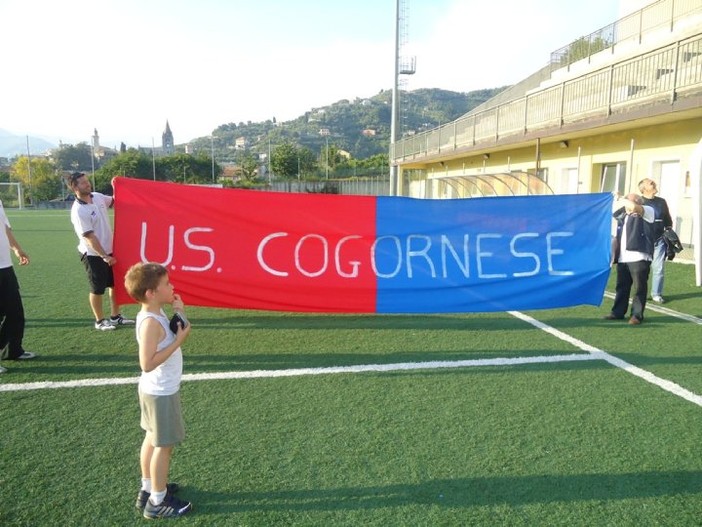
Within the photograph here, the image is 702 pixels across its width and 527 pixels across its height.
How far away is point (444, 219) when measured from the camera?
6.02 meters

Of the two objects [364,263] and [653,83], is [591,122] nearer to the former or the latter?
[653,83]

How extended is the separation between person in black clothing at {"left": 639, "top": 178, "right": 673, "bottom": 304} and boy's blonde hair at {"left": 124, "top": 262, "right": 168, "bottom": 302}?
6.15m

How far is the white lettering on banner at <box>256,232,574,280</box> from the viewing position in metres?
5.80

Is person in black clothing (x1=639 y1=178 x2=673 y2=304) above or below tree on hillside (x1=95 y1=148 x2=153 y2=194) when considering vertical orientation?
below

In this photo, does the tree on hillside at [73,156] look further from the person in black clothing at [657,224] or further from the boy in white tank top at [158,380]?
the boy in white tank top at [158,380]

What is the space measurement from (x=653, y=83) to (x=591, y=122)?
1.73 metres

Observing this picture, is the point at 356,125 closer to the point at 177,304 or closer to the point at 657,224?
the point at 657,224

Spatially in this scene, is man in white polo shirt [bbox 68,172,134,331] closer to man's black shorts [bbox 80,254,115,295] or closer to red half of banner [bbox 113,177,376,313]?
man's black shorts [bbox 80,254,115,295]

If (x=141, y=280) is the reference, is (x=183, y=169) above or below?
above

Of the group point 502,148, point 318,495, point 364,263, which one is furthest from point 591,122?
point 318,495

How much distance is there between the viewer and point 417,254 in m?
5.92

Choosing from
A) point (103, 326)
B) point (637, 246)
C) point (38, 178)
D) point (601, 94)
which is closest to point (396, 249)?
point (637, 246)

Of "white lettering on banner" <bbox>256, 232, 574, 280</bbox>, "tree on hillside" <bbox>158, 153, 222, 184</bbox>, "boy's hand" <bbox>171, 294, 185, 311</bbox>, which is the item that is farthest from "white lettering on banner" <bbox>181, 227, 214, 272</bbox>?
"tree on hillside" <bbox>158, 153, 222, 184</bbox>

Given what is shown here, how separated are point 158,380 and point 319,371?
7.22ft
